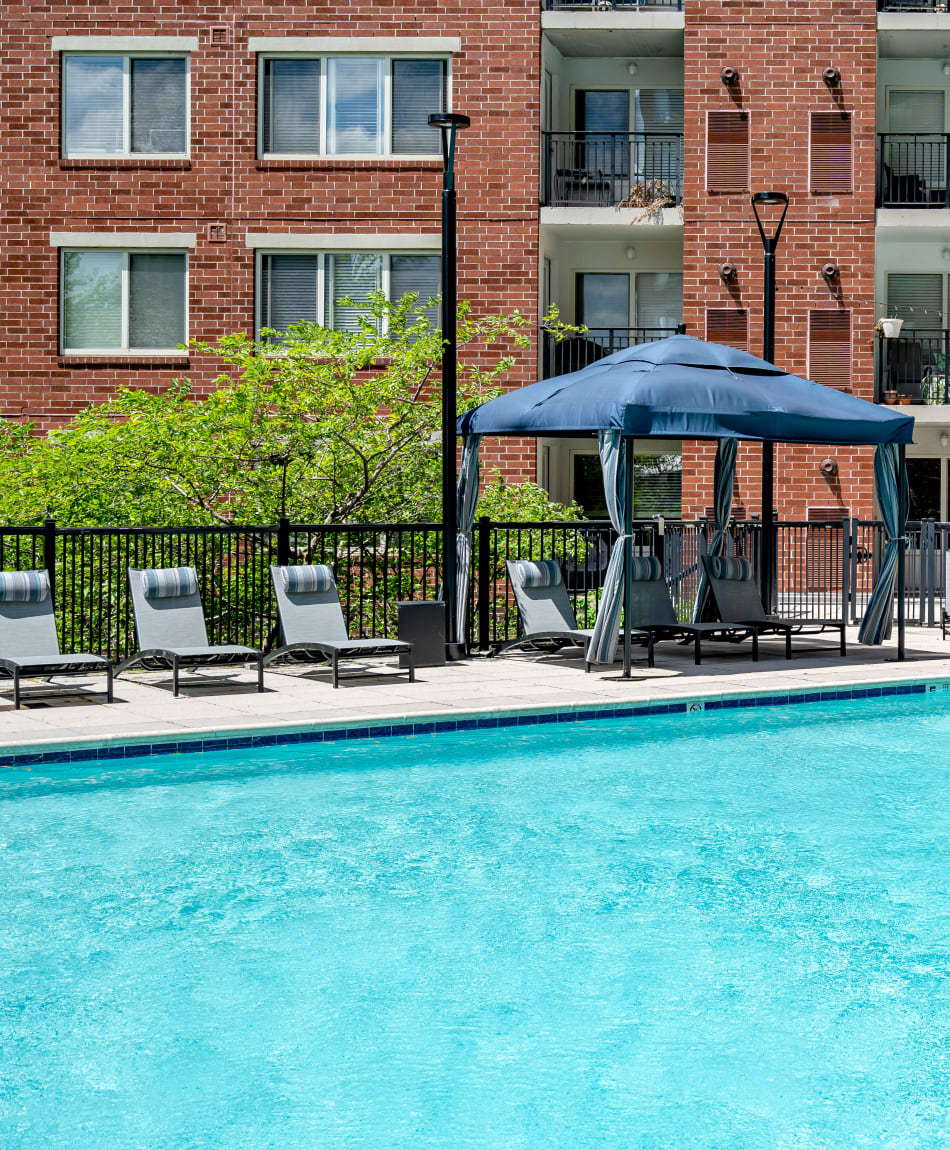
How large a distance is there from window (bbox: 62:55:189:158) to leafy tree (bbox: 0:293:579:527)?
29.2 ft

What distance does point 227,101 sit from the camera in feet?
79.6

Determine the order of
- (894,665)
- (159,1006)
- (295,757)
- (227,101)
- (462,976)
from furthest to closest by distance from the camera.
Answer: (227,101) < (894,665) < (295,757) < (462,976) < (159,1006)

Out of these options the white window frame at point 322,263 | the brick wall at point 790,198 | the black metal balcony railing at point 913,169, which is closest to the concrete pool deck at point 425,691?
the brick wall at point 790,198

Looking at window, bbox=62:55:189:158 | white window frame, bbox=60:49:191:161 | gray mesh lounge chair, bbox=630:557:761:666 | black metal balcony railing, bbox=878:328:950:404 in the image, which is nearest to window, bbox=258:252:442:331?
white window frame, bbox=60:49:191:161

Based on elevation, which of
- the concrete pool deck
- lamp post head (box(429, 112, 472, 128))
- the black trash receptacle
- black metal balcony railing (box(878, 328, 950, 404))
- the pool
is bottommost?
the pool

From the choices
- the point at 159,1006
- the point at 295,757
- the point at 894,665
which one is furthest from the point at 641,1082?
the point at 894,665

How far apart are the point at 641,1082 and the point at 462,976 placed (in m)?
1.26

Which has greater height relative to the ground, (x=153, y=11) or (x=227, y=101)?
(x=153, y=11)

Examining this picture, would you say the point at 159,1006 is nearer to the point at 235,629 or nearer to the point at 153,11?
the point at 235,629

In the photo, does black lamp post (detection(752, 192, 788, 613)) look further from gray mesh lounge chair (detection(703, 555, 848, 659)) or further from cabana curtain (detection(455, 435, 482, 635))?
cabana curtain (detection(455, 435, 482, 635))

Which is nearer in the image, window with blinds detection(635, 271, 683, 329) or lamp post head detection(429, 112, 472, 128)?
lamp post head detection(429, 112, 472, 128)

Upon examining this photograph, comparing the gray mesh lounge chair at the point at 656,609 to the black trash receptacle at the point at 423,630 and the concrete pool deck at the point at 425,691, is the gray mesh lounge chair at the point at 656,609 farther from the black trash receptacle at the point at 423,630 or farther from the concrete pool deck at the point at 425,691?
the black trash receptacle at the point at 423,630

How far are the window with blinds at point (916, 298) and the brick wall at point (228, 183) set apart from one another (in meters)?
7.28

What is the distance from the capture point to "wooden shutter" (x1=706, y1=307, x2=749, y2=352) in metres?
24.9
